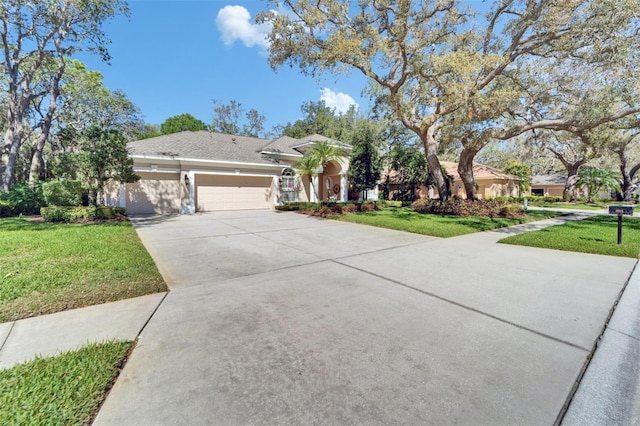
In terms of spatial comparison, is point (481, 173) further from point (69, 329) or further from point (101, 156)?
point (69, 329)

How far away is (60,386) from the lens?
206cm

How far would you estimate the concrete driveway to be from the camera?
1942 millimetres

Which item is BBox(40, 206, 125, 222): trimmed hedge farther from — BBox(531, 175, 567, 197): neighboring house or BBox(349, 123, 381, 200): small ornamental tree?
BBox(531, 175, 567, 197): neighboring house

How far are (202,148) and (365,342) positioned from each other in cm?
1726

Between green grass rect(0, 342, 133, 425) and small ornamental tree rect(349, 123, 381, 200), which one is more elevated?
small ornamental tree rect(349, 123, 381, 200)

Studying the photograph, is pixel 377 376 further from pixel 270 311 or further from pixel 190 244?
pixel 190 244

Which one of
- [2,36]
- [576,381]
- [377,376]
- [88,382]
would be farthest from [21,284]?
[2,36]

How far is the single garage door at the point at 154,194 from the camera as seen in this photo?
576 inches

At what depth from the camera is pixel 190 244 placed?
7.47 metres

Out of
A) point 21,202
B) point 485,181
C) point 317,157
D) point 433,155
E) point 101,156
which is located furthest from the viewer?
point 485,181

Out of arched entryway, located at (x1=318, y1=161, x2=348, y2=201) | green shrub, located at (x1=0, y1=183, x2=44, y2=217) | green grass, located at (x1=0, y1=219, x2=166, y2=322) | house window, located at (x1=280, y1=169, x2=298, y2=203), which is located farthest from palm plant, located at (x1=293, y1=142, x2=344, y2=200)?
green shrub, located at (x1=0, y1=183, x2=44, y2=217)

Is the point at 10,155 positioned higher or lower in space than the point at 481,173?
higher

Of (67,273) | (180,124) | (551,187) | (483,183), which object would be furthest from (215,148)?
(551,187)

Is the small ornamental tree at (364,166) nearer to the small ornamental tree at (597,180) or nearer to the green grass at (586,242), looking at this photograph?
the green grass at (586,242)
